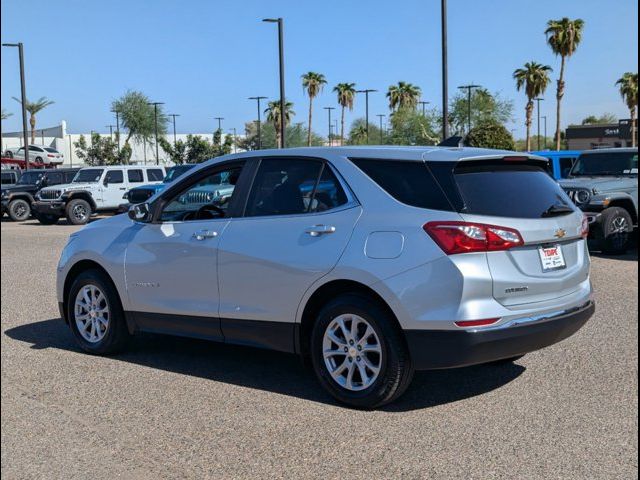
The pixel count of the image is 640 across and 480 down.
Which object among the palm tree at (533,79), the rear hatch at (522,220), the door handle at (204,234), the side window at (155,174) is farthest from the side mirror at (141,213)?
the palm tree at (533,79)

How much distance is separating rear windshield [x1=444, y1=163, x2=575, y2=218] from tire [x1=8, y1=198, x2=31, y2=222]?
83.3ft

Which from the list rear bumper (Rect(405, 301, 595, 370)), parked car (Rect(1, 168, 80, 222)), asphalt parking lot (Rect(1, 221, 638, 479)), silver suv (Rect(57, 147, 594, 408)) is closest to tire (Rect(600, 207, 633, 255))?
asphalt parking lot (Rect(1, 221, 638, 479))

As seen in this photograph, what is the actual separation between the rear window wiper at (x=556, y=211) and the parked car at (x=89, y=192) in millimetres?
21886

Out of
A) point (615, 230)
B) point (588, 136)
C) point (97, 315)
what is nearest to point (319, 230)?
point (97, 315)

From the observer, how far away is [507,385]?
231 inches

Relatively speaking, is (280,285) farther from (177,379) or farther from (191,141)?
(191,141)

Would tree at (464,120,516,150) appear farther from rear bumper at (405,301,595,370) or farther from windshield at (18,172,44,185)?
rear bumper at (405,301,595,370)

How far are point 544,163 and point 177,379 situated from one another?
3.15m

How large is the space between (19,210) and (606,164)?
2041cm

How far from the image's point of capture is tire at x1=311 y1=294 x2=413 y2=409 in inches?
203

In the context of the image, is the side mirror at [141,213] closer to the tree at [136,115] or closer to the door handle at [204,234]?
the door handle at [204,234]

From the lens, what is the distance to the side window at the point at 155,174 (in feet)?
87.8

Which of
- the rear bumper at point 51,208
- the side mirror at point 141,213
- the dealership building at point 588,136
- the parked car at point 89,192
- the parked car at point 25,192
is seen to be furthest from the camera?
the dealership building at point 588,136

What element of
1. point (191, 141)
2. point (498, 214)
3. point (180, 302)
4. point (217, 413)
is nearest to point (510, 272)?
point (498, 214)
